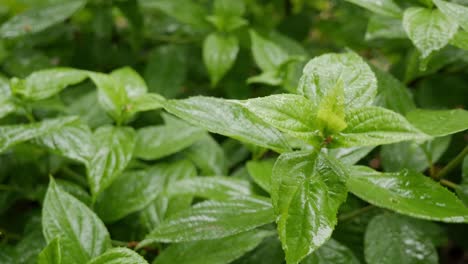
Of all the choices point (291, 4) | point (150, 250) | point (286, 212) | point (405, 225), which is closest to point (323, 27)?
point (291, 4)

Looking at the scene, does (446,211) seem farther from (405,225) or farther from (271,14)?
(271,14)

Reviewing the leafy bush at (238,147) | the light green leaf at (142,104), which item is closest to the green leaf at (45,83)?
the leafy bush at (238,147)

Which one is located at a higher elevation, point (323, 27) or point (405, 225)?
point (323, 27)

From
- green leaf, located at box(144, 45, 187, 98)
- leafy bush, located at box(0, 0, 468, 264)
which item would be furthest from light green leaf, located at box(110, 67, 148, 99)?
green leaf, located at box(144, 45, 187, 98)

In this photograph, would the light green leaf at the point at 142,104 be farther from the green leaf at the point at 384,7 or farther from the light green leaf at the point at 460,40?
the light green leaf at the point at 460,40

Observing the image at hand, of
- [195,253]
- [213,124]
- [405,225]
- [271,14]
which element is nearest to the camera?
[213,124]

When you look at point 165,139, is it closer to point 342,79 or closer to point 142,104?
point 142,104
